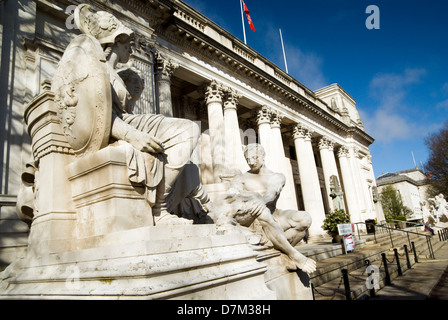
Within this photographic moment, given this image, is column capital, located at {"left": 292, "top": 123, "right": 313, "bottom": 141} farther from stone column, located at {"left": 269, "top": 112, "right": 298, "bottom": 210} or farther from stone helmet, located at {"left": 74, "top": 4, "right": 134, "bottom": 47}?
stone helmet, located at {"left": 74, "top": 4, "right": 134, "bottom": 47}

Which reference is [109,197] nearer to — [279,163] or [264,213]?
[264,213]

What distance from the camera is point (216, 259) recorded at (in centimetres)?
226

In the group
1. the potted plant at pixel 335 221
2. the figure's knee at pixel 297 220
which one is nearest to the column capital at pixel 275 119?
the potted plant at pixel 335 221

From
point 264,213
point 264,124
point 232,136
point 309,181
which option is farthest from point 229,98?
point 264,213

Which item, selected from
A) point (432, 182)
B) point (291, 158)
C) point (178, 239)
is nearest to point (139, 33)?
point (178, 239)

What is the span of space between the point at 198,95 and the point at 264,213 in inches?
583

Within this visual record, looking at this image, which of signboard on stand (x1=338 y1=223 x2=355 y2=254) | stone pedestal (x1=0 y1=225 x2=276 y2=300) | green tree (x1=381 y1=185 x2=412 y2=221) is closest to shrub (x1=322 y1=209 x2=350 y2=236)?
signboard on stand (x1=338 y1=223 x2=355 y2=254)

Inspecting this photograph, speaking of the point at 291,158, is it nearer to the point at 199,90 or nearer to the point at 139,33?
the point at 199,90

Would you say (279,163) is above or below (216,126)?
below

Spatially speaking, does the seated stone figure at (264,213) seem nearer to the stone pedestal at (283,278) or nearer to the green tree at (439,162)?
the stone pedestal at (283,278)

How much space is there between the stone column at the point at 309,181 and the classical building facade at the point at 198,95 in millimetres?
74

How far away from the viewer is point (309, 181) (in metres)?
21.1

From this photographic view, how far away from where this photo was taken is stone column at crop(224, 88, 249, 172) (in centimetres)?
1530
